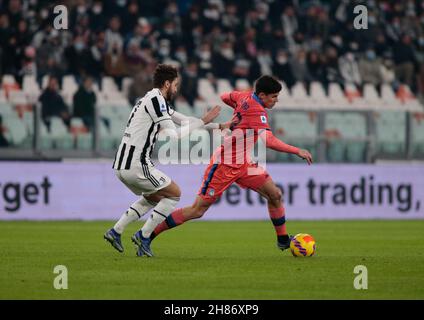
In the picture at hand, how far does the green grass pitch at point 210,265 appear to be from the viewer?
909 centimetres

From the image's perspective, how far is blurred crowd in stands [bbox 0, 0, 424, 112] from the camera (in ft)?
73.0

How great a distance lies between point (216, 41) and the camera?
80.8ft

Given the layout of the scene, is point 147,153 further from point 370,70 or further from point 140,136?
point 370,70

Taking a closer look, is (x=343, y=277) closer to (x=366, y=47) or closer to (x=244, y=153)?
(x=244, y=153)

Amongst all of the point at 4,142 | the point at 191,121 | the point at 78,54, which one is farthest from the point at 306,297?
the point at 78,54

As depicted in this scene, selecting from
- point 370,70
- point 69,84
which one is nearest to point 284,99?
point 370,70

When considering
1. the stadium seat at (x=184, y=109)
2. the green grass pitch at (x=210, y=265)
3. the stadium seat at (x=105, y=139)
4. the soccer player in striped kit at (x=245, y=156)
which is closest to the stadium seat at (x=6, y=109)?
the stadium seat at (x=105, y=139)

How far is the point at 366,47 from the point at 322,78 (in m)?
2.08

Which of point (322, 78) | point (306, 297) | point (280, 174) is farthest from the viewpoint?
point (322, 78)

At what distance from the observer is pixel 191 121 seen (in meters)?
12.2

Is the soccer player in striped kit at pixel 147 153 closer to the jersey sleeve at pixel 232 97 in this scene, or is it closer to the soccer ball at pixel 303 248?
the jersey sleeve at pixel 232 97

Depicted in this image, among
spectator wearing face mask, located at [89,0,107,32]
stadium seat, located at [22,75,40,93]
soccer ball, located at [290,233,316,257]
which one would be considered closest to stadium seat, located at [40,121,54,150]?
stadium seat, located at [22,75,40,93]

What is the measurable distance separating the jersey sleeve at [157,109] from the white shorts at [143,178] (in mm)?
604

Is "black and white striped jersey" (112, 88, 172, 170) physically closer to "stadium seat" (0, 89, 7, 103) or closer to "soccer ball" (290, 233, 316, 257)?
"soccer ball" (290, 233, 316, 257)
